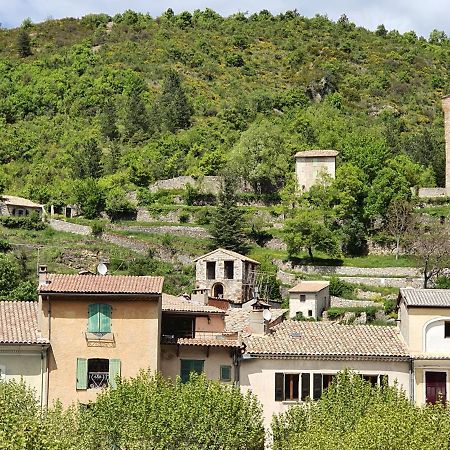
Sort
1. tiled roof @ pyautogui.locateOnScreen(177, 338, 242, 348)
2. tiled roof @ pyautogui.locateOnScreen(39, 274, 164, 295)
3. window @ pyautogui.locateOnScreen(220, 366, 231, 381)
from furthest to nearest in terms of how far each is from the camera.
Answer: window @ pyautogui.locateOnScreen(220, 366, 231, 381)
tiled roof @ pyautogui.locateOnScreen(177, 338, 242, 348)
tiled roof @ pyautogui.locateOnScreen(39, 274, 164, 295)

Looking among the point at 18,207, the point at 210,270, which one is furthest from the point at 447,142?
the point at 18,207

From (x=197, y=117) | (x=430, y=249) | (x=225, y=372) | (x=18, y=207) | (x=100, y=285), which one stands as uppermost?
(x=197, y=117)

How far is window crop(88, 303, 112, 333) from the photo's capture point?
45625 mm

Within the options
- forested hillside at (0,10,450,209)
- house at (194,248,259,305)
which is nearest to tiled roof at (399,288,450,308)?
house at (194,248,259,305)

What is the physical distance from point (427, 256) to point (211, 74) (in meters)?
96.5

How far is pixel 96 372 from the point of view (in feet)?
149

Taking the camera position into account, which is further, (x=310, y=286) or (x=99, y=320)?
(x=310, y=286)

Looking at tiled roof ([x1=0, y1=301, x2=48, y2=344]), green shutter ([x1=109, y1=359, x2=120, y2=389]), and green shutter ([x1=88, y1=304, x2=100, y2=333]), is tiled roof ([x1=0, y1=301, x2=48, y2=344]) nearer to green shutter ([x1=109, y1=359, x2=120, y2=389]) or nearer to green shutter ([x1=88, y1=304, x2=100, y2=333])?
green shutter ([x1=88, y1=304, x2=100, y2=333])

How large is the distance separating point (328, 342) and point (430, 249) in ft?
170

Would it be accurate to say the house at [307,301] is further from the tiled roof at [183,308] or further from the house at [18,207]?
the house at [18,207]

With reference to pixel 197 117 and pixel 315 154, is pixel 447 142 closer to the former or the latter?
pixel 315 154

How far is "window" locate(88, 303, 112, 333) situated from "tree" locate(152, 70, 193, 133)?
353ft

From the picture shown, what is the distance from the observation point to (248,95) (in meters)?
169

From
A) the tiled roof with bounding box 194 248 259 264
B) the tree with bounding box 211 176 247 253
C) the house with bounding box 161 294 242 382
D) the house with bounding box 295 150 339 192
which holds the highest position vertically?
the house with bounding box 295 150 339 192
